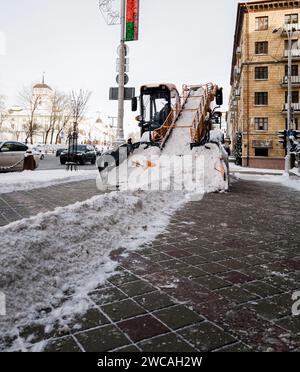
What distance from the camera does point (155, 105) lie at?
14.1 metres

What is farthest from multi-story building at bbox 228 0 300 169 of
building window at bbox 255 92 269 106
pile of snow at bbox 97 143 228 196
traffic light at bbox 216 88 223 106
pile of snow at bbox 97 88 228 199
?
pile of snow at bbox 97 143 228 196

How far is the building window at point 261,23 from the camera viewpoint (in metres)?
38.1

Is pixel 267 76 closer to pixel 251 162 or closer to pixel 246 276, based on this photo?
pixel 251 162

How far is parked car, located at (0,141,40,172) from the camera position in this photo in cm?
1376

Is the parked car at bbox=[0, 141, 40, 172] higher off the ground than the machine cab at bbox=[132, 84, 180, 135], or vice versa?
the machine cab at bbox=[132, 84, 180, 135]

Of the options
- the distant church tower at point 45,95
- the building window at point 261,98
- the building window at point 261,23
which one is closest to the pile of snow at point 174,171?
the building window at point 261,98

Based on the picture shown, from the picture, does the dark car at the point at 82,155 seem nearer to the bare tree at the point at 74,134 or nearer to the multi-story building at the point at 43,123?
the bare tree at the point at 74,134

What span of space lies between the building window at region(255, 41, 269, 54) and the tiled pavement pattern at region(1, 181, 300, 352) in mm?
38836

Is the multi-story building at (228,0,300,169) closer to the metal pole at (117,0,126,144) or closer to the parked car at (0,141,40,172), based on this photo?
the metal pole at (117,0,126,144)

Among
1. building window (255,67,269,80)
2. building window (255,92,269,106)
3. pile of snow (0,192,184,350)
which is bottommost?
pile of snow (0,192,184,350)

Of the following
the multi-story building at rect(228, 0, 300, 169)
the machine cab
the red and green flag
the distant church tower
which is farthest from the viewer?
the distant church tower

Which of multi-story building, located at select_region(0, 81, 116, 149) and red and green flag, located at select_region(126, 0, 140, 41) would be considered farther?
multi-story building, located at select_region(0, 81, 116, 149)

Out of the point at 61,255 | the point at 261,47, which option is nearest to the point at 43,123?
the point at 261,47

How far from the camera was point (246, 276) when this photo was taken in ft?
10.6
